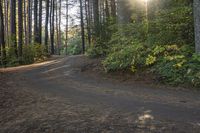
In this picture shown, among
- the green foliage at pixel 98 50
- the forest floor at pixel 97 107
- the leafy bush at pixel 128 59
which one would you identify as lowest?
the forest floor at pixel 97 107

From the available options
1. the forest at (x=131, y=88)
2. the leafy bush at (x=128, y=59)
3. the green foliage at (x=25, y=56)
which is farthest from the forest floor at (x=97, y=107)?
the green foliage at (x=25, y=56)

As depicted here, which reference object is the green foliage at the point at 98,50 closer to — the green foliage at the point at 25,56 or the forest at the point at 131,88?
the forest at the point at 131,88

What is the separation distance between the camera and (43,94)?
871 cm

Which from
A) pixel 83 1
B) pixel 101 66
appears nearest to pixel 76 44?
pixel 83 1

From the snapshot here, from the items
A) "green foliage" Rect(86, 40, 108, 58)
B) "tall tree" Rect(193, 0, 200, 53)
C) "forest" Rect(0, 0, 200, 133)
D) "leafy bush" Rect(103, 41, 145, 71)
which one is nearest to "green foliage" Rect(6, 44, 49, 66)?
"green foliage" Rect(86, 40, 108, 58)

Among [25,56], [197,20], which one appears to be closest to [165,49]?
[197,20]

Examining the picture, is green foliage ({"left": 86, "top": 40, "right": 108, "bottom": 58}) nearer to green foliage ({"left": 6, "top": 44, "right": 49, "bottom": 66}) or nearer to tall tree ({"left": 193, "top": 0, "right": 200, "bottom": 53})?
green foliage ({"left": 6, "top": 44, "right": 49, "bottom": 66})

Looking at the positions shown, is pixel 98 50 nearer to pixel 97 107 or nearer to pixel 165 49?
pixel 165 49

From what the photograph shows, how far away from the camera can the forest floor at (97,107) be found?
5505 millimetres

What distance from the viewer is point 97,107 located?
691 cm

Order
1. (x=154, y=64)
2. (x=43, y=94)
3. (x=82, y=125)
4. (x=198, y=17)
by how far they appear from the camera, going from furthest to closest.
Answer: (x=154, y=64) < (x=198, y=17) < (x=43, y=94) < (x=82, y=125)

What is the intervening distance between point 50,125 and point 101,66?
25.6 ft

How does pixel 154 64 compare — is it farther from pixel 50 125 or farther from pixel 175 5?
pixel 50 125

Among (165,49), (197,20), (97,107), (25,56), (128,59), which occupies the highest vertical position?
(197,20)
